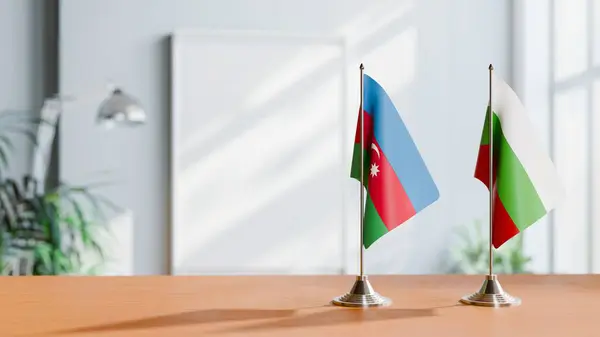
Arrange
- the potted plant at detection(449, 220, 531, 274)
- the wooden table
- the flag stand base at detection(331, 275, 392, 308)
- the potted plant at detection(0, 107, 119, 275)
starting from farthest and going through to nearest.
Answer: the potted plant at detection(449, 220, 531, 274), the potted plant at detection(0, 107, 119, 275), the flag stand base at detection(331, 275, 392, 308), the wooden table

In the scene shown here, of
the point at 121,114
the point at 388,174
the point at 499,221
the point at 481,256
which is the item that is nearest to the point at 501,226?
the point at 499,221

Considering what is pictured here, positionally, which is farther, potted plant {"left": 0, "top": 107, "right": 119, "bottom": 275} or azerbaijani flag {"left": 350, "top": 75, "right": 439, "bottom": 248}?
potted plant {"left": 0, "top": 107, "right": 119, "bottom": 275}

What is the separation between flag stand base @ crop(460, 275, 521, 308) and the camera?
1478 millimetres

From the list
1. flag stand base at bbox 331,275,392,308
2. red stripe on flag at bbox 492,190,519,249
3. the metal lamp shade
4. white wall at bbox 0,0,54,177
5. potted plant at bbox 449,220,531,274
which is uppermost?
white wall at bbox 0,0,54,177

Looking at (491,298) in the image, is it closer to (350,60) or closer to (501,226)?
(501,226)

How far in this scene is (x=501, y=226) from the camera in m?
1.56

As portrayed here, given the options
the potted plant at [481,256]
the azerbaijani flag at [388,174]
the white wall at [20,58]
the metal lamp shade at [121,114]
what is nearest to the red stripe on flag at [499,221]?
the azerbaijani flag at [388,174]

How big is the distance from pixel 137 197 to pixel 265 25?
1.32m

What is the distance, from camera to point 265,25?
520 cm

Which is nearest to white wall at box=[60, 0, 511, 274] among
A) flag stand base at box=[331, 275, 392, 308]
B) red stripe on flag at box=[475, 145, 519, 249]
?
red stripe on flag at box=[475, 145, 519, 249]

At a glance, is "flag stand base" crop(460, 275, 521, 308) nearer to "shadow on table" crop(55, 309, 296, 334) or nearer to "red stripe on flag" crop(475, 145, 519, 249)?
"red stripe on flag" crop(475, 145, 519, 249)

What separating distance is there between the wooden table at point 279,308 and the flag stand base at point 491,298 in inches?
0.9

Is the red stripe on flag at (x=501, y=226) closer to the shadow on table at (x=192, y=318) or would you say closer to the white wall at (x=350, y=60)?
the shadow on table at (x=192, y=318)

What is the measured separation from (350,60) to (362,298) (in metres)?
3.86
